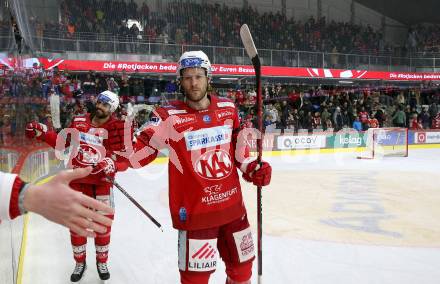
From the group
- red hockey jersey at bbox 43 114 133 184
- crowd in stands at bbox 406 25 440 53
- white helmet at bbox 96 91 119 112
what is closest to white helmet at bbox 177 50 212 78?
red hockey jersey at bbox 43 114 133 184

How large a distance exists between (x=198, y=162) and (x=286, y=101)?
14.1m

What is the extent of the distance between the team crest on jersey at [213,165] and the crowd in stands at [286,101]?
6.29m

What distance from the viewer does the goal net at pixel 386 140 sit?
14.8 metres

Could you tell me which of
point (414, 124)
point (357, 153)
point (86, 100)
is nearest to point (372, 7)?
point (414, 124)

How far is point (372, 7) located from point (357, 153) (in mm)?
17131

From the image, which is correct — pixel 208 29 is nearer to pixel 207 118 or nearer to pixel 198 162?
pixel 207 118

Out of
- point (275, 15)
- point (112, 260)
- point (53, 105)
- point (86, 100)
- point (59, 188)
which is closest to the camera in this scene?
point (59, 188)

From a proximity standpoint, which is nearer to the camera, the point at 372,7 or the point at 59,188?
the point at 59,188

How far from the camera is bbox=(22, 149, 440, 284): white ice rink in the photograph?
387 cm

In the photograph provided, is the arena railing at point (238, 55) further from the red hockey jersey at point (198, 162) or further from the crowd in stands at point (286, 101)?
the red hockey jersey at point (198, 162)

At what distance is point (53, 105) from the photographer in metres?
9.40

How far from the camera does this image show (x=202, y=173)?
8.38 feet

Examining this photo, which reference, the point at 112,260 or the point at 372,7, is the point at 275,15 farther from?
the point at 112,260

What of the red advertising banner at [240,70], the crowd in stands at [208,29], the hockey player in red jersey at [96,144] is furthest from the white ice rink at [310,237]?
the crowd in stands at [208,29]
